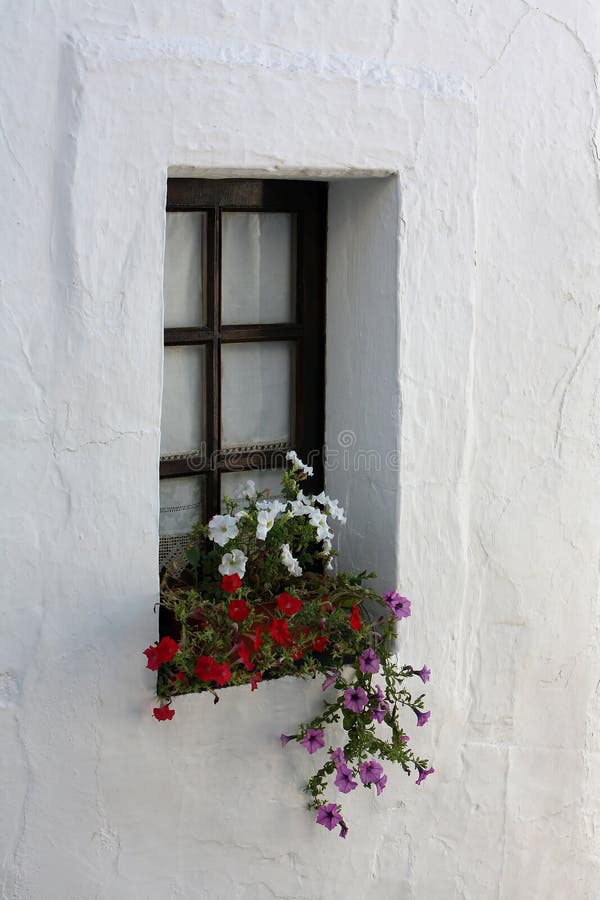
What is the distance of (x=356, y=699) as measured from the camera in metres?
2.77

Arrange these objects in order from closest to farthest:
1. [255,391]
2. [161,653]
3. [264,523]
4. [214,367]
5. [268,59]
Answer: [161,653]
[268,59]
[264,523]
[214,367]
[255,391]

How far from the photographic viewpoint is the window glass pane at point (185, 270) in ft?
9.37

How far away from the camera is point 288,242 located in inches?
120

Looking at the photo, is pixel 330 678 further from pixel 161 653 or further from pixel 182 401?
pixel 182 401

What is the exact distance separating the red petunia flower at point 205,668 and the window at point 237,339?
46cm

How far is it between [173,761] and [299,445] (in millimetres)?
901

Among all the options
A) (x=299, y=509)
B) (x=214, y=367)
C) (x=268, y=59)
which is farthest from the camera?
(x=214, y=367)

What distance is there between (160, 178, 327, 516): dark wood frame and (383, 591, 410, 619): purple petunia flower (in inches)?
18.0

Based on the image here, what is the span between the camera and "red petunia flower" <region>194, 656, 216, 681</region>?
251cm

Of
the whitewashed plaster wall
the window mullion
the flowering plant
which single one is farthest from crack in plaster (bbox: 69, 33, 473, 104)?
the flowering plant

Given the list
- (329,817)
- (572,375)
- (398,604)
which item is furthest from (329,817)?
(572,375)

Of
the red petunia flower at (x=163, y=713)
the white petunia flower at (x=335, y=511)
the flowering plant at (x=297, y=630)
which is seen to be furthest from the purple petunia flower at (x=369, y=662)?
the red petunia flower at (x=163, y=713)

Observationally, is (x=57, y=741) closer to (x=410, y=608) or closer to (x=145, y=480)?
(x=145, y=480)

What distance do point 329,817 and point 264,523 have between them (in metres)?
0.74
